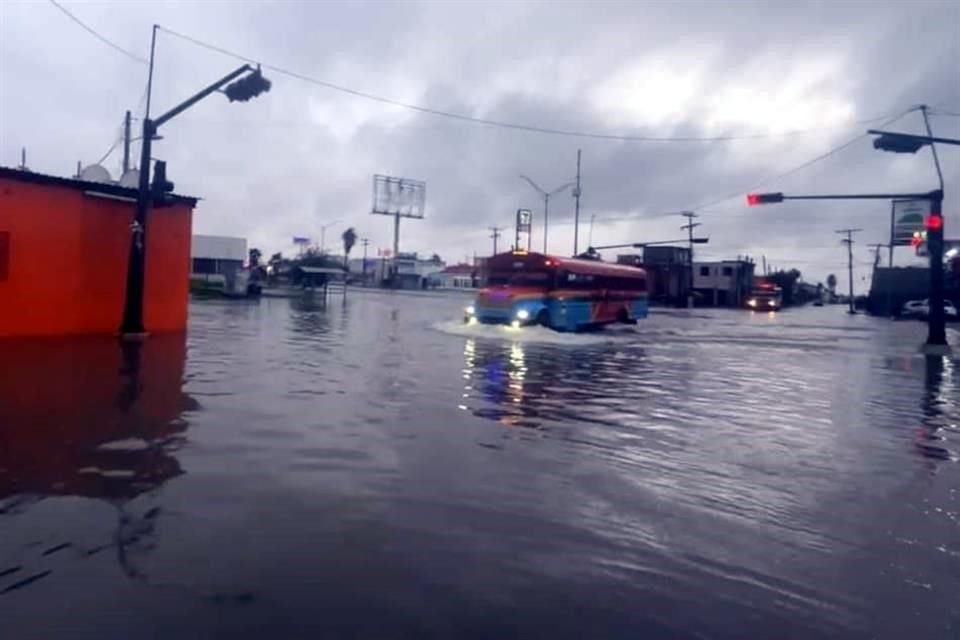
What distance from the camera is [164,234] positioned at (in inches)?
957

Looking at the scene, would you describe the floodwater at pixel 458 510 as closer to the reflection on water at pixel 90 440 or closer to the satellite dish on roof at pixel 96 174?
the reflection on water at pixel 90 440

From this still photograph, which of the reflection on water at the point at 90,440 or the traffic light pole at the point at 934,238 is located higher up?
the traffic light pole at the point at 934,238

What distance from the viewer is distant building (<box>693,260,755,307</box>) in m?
99.3

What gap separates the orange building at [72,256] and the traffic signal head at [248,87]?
418 centimetres

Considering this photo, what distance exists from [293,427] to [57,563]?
184 inches

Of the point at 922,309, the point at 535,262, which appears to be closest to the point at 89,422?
the point at 535,262

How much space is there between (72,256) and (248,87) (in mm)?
6048

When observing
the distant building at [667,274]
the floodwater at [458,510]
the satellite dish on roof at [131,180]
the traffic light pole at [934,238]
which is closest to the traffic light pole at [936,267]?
the traffic light pole at [934,238]

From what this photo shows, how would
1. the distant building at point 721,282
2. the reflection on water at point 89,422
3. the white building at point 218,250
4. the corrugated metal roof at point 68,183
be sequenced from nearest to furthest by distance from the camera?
the reflection on water at point 89,422 < the corrugated metal roof at point 68,183 < the white building at point 218,250 < the distant building at point 721,282

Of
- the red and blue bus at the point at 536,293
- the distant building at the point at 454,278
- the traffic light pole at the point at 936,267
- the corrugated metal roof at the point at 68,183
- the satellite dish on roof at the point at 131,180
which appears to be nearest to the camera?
the corrugated metal roof at the point at 68,183

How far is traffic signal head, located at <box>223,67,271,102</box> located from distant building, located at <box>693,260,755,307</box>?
83.1 meters

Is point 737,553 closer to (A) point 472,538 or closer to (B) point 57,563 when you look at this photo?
(A) point 472,538

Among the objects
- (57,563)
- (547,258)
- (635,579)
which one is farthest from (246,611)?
(547,258)

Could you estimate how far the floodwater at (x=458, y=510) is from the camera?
4.71 metres
